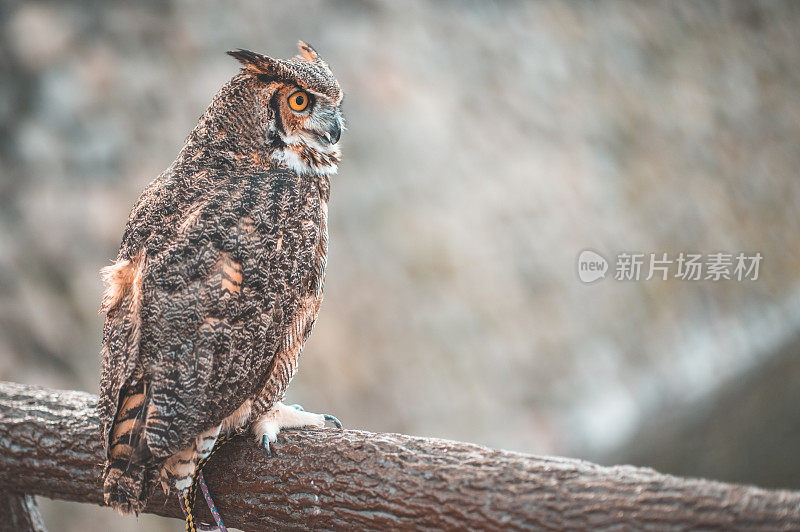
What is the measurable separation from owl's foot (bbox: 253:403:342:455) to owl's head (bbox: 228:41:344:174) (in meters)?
0.79

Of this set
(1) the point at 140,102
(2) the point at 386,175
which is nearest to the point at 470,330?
(2) the point at 386,175

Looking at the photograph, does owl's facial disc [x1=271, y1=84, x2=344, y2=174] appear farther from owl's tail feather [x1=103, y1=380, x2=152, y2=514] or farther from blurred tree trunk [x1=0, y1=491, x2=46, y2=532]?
blurred tree trunk [x1=0, y1=491, x2=46, y2=532]

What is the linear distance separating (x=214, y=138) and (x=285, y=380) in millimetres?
823

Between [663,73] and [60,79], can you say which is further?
[663,73]

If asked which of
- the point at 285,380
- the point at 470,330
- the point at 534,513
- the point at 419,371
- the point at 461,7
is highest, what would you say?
the point at 461,7

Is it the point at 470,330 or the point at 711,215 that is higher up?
the point at 711,215

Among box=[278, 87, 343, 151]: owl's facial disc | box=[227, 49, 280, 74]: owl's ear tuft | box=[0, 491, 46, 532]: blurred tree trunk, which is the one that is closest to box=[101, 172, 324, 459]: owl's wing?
box=[278, 87, 343, 151]: owl's facial disc

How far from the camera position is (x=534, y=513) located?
1.69m

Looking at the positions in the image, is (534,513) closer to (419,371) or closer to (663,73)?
(419,371)

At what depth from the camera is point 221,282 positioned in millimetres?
1898

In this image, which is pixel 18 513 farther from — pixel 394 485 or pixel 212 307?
pixel 394 485

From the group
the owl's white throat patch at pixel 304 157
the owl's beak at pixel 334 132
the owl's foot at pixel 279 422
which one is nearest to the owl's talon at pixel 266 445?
the owl's foot at pixel 279 422

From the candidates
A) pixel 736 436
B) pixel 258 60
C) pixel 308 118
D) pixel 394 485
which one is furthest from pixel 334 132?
pixel 736 436

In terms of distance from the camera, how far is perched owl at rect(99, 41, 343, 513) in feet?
5.89
